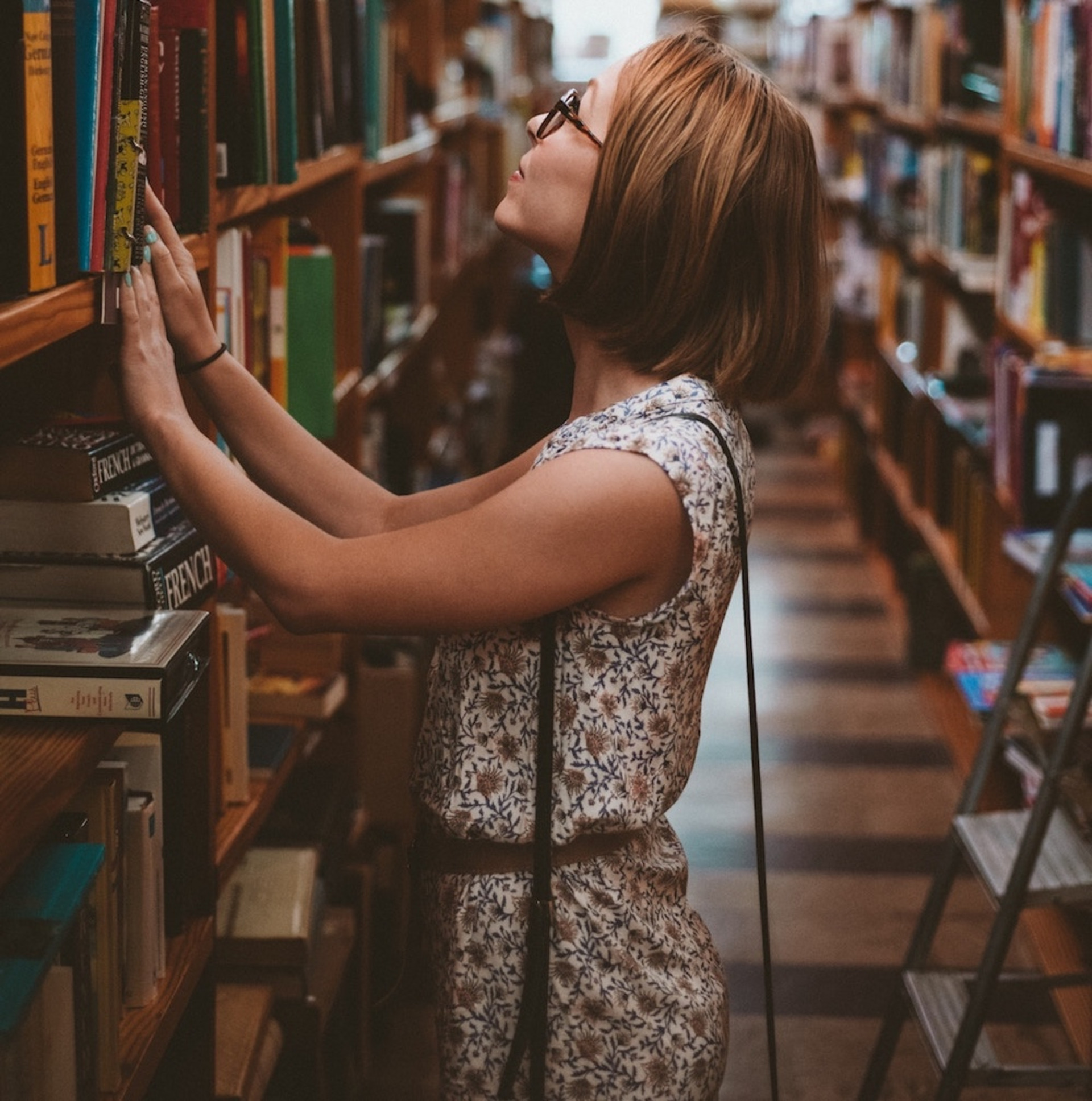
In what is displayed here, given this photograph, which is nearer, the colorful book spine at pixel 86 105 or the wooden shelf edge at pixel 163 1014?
the colorful book spine at pixel 86 105

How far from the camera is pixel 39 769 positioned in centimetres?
105

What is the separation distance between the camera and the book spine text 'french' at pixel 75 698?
3.74 feet

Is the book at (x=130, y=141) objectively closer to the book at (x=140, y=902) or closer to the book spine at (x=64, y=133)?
the book spine at (x=64, y=133)

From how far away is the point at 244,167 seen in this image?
169 centimetres

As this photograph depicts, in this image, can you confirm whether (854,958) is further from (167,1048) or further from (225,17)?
(225,17)

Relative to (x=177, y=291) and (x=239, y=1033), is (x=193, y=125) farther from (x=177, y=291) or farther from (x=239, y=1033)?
(x=239, y=1033)

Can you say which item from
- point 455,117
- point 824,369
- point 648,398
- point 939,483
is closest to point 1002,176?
point 939,483

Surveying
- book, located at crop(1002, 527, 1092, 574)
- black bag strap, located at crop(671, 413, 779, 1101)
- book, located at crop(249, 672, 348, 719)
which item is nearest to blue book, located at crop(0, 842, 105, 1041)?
black bag strap, located at crop(671, 413, 779, 1101)

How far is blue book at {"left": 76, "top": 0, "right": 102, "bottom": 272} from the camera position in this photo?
3.52 feet

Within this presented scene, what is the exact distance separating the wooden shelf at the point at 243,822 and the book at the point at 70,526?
45 centimetres

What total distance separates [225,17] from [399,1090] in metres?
1.65

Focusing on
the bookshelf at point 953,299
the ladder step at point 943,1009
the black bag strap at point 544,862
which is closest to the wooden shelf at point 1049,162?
the bookshelf at point 953,299

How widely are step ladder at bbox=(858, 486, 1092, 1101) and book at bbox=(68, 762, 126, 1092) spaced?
3.88 feet

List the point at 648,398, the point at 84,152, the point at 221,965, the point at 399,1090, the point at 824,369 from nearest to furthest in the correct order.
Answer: the point at 84,152 → the point at 648,398 → the point at 221,965 → the point at 399,1090 → the point at 824,369
